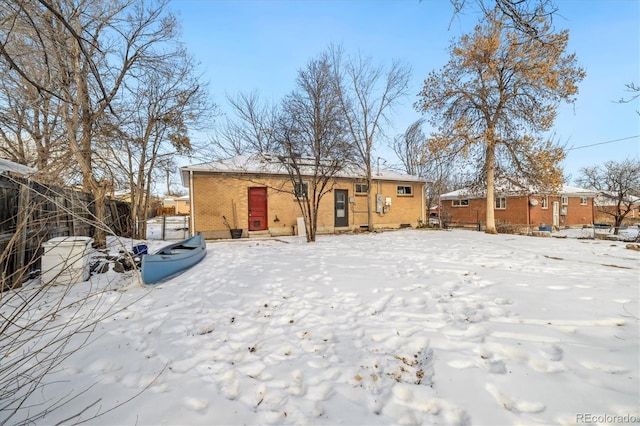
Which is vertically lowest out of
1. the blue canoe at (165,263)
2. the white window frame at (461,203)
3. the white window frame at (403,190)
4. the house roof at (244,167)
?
the blue canoe at (165,263)

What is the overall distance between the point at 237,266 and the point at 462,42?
593 inches

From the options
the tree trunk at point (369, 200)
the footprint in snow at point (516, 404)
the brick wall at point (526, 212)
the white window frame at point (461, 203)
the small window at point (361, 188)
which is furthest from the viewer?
the white window frame at point (461, 203)

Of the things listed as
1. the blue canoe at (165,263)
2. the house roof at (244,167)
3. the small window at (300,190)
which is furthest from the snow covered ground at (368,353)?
the house roof at (244,167)

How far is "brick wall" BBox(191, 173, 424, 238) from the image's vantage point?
12.6 metres

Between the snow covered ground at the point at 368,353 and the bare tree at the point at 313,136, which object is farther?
the bare tree at the point at 313,136

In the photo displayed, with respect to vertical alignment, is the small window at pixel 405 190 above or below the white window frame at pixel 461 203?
above

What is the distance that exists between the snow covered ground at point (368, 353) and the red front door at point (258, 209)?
8.37m

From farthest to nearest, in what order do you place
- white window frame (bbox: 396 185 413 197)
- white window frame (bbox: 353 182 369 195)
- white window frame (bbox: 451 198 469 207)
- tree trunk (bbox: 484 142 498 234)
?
white window frame (bbox: 451 198 469 207) → white window frame (bbox: 396 185 413 197) → white window frame (bbox: 353 182 369 195) → tree trunk (bbox: 484 142 498 234)

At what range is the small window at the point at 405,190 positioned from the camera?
17969 mm

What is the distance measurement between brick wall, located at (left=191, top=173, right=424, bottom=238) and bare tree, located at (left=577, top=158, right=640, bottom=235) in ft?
42.0

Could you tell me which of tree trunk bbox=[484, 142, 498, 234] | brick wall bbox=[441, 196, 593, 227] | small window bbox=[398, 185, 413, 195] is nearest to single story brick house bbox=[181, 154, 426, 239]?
small window bbox=[398, 185, 413, 195]

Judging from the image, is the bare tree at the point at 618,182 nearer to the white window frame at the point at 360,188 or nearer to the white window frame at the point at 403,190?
the white window frame at the point at 403,190

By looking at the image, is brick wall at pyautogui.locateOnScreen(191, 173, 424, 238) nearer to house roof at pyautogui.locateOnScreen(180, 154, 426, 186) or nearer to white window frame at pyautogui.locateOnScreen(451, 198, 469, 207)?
house roof at pyautogui.locateOnScreen(180, 154, 426, 186)

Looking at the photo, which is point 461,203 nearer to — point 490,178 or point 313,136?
point 490,178
